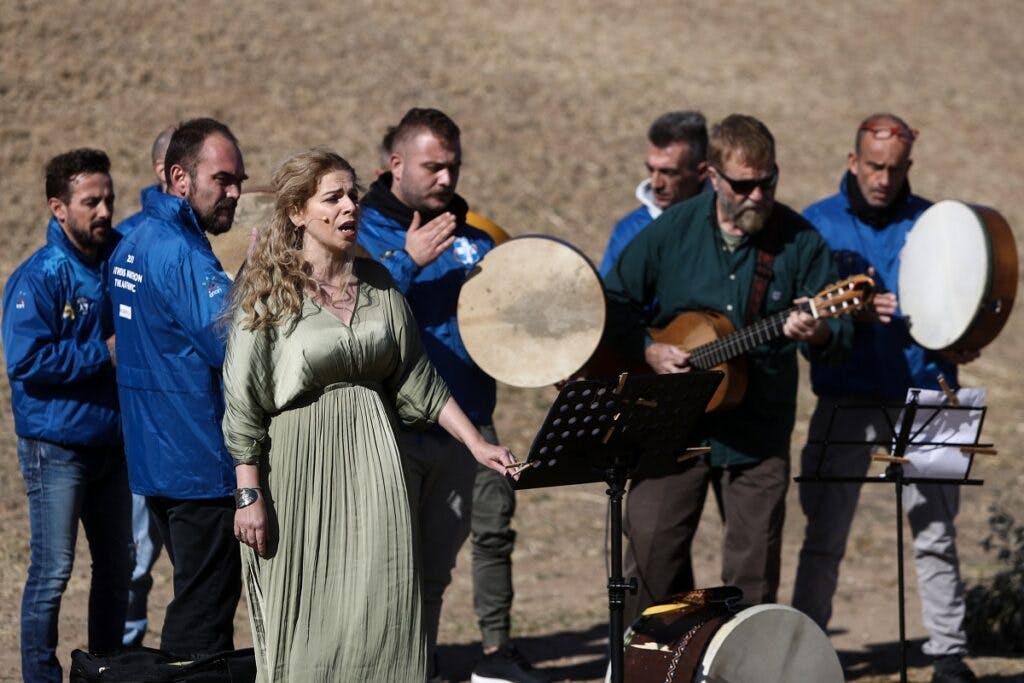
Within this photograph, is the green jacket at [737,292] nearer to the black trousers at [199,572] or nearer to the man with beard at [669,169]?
the man with beard at [669,169]

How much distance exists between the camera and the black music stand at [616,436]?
4871 mm

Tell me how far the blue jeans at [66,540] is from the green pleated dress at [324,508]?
1.54m

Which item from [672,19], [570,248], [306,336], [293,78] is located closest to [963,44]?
[672,19]

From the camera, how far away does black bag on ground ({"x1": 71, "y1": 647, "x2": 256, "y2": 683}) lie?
5.06 m

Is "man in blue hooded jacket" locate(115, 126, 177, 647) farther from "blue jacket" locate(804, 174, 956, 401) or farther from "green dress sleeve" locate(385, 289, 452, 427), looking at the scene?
"blue jacket" locate(804, 174, 956, 401)

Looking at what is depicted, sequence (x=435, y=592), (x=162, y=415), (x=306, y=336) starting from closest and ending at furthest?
(x=306, y=336), (x=162, y=415), (x=435, y=592)

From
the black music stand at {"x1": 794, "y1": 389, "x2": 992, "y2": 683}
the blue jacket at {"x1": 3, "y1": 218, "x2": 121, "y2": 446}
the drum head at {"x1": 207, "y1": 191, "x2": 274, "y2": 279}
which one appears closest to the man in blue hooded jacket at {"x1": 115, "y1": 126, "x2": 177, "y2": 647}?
the blue jacket at {"x1": 3, "y1": 218, "x2": 121, "y2": 446}

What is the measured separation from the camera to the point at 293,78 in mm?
17984

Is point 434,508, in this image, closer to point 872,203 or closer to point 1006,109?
point 872,203

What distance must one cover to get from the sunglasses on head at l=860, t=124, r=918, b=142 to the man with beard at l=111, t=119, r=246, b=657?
3.27 metres

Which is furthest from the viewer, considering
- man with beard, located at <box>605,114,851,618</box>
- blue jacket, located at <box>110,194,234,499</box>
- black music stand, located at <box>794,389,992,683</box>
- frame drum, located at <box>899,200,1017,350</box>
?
frame drum, located at <box>899,200,1017,350</box>

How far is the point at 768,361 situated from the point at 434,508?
1591 mm

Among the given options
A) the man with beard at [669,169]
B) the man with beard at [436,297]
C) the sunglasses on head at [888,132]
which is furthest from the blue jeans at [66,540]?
the sunglasses on head at [888,132]

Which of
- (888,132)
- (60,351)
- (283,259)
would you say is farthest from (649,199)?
(283,259)
